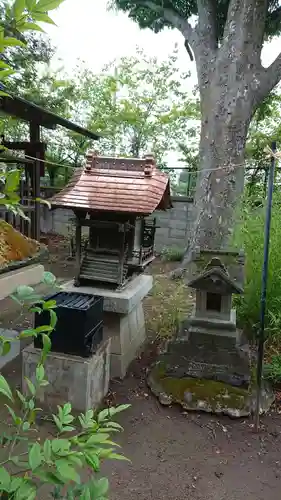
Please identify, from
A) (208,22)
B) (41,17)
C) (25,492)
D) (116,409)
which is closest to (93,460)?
(25,492)

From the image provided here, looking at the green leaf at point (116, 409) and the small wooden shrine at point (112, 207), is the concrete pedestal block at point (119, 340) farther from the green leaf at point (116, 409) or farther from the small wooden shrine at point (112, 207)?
the green leaf at point (116, 409)

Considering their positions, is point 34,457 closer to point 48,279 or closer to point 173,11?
point 48,279

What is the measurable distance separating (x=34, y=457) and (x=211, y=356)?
3152 millimetres

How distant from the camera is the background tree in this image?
7.09m

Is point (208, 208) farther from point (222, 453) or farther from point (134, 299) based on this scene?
point (222, 453)

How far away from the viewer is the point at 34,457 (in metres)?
0.78

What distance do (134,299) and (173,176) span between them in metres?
7.98

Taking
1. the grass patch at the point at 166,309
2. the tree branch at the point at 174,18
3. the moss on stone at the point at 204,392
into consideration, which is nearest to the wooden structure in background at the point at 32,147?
the grass patch at the point at 166,309

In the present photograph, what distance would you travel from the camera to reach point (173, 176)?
1129 cm

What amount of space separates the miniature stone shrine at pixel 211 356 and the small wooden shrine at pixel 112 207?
814mm

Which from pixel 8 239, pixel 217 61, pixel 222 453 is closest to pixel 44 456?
pixel 8 239

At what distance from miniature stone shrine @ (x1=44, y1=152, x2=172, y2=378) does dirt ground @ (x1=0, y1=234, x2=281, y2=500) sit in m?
0.72

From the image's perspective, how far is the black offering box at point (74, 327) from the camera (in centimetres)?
319

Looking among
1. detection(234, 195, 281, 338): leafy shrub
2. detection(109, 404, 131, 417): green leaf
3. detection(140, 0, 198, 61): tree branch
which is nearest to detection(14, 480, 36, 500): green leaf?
detection(109, 404, 131, 417): green leaf
